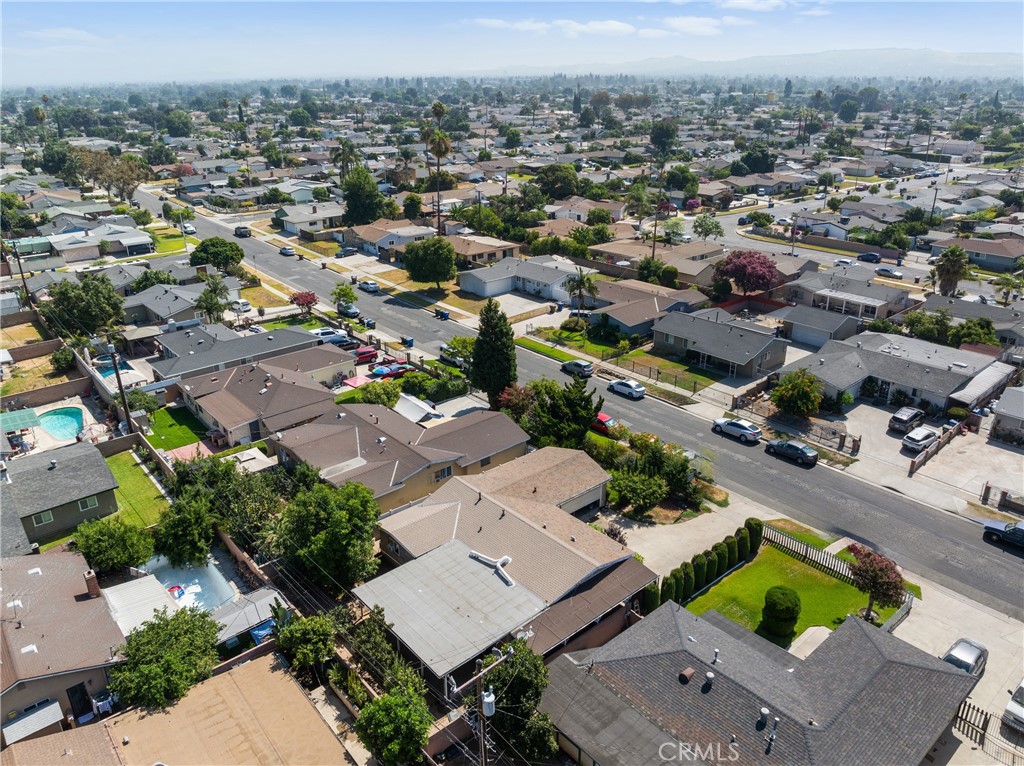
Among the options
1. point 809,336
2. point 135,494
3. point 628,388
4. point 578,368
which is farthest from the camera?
point 809,336

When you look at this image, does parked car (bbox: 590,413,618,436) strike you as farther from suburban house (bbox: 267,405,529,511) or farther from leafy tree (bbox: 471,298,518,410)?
suburban house (bbox: 267,405,529,511)

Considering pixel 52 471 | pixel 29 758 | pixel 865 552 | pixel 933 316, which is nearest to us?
pixel 29 758

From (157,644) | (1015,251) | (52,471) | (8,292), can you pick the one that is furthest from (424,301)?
(1015,251)

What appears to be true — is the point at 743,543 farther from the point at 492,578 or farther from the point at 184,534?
the point at 184,534

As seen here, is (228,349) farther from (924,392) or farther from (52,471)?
(924,392)

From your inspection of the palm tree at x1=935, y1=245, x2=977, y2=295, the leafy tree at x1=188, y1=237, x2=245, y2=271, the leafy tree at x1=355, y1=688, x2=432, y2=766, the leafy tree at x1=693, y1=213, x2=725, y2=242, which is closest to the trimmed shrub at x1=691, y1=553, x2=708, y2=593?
the leafy tree at x1=355, y1=688, x2=432, y2=766

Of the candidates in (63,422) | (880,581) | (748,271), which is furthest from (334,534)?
(748,271)
